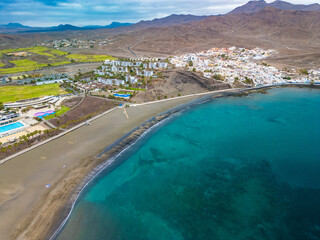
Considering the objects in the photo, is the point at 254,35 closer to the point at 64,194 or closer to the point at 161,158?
the point at 161,158

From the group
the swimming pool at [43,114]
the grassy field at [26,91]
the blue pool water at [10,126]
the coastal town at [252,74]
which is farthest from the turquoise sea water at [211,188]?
the grassy field at [26,91]

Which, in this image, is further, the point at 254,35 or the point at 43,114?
the point at 254,35

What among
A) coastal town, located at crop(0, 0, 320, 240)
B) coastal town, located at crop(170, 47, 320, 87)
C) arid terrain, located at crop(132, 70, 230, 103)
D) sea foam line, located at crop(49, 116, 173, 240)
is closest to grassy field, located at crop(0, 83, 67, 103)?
coastal town, located at crop(0, 0, 320, 240)

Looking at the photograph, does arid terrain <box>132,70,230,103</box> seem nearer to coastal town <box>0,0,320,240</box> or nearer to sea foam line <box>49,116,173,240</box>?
coastal town <box>0,0,320,240</box>

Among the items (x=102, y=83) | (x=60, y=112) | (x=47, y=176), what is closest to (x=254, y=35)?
(x=102, y=83)

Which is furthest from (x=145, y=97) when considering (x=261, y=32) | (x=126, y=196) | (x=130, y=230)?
(x=261, y=32)

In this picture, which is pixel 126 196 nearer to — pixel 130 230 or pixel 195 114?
pixel 130 230

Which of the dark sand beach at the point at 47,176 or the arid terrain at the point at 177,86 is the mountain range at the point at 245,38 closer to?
the arid terrain at the point at 177,86
